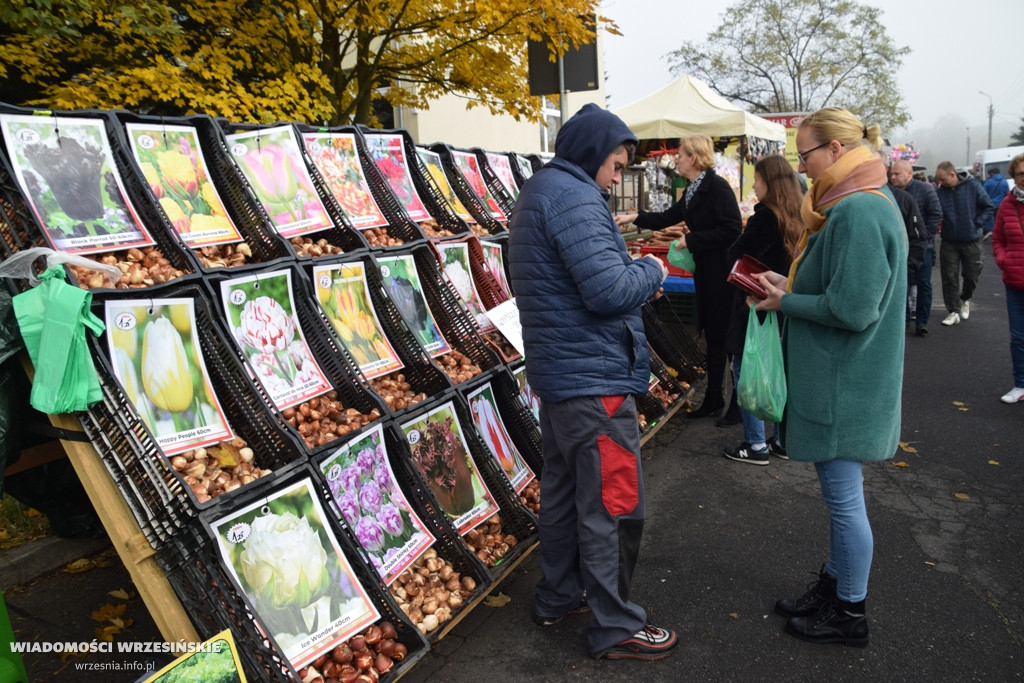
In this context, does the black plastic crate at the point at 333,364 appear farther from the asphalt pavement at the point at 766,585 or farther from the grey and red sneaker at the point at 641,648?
the grey and red sneaker at the point at 641,648

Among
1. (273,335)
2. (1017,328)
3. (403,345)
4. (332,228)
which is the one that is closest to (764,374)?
(403,345)

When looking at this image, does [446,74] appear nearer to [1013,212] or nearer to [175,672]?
[1013,212]

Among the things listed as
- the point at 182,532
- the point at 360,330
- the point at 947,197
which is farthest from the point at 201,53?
the point at 947,197

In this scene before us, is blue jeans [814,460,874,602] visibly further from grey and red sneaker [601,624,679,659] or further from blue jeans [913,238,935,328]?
blue jeans [913,238,935,328]

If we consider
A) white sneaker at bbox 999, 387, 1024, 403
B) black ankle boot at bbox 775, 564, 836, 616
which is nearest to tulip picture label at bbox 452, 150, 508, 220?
black ankle boot at bbox 775, 564, 836, 616

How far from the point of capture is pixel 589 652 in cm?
286

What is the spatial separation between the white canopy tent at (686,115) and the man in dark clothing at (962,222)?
4399 millimetres

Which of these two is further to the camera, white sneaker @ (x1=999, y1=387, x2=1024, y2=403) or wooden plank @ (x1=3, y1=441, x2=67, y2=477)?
white sneaker @ (x1=999, y1=387, x2=1024, y2=403)

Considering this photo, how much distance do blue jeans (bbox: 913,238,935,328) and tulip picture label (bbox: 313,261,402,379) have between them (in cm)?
761

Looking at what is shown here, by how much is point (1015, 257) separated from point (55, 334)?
21.3 ft

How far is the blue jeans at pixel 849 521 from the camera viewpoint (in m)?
2.72

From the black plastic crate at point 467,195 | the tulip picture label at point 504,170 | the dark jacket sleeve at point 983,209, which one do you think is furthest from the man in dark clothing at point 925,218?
the black plastic crate at point 467,195

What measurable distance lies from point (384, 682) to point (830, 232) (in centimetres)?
221

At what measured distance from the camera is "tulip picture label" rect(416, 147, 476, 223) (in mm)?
4555
